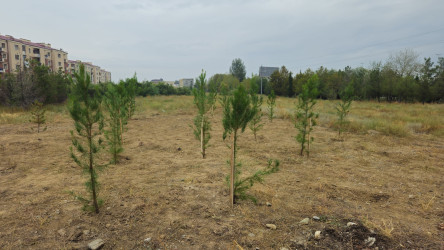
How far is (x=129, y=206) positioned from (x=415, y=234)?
3.89 metres

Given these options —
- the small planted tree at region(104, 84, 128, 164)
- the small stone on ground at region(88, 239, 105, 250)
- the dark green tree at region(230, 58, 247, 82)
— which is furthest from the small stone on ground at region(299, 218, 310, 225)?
the dark green tree at region(230, 58, 247, 82)

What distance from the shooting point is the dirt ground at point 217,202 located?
2.88 meters

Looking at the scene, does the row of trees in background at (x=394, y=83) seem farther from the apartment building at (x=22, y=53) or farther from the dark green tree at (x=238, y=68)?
the apartment building at (x=22, y=53)

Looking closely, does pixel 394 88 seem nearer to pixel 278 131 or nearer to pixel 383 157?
pixel 278 131

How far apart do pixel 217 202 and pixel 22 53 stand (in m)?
59.7

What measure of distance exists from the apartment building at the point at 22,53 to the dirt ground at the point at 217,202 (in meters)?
40.1

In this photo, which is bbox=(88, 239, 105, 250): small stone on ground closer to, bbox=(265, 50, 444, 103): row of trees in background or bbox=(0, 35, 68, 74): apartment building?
bbox=(265, 50, 444, 103): row of trees in background

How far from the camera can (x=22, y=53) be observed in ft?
153

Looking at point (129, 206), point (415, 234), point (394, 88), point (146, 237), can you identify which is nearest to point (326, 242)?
point (415, 234)

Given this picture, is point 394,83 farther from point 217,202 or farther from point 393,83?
point 217,202

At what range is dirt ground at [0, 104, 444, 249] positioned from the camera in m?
2.88

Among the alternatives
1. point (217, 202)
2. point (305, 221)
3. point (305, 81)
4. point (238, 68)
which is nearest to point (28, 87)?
point (217, 202)

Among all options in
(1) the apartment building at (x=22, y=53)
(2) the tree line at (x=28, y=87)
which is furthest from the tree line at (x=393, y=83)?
(1) the apartment building at (x=22, y=53)

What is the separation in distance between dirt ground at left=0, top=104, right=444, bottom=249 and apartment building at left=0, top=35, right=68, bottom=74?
40.1 metres
